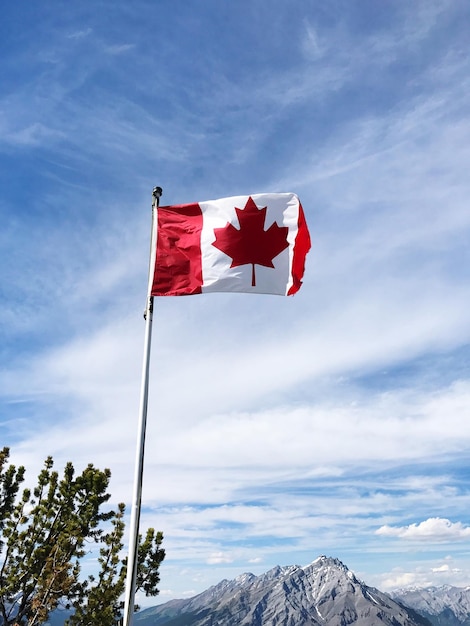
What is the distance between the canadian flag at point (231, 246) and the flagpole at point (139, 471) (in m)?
0.38

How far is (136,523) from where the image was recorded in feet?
39.7

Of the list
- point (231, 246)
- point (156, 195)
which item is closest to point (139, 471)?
point (231, 246)

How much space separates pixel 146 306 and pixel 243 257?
324 cm

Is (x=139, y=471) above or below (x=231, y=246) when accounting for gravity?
below

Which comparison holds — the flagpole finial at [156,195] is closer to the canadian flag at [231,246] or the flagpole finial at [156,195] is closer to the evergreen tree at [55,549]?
the canadian flag at [231,246]

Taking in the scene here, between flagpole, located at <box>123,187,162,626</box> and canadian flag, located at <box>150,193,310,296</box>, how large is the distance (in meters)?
0.38

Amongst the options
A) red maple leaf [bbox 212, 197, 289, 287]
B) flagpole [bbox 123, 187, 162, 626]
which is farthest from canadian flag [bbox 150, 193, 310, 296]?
flagpole [bbox 123, 187, 162, 626]

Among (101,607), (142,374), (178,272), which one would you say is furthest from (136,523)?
(101,607)

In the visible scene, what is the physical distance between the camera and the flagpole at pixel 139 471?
38.9 feet

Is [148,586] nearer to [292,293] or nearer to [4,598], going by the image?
[4,598]

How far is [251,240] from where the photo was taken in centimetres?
1590

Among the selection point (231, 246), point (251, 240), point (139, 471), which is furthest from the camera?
point (251, 240)

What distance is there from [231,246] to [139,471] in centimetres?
689

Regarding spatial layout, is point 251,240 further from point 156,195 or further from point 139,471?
point 139,471
